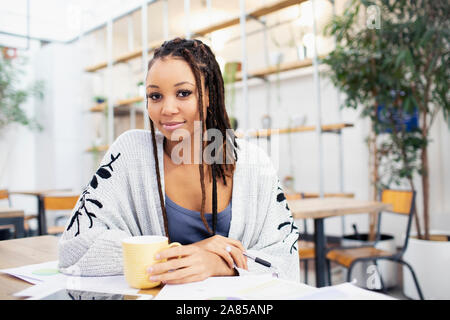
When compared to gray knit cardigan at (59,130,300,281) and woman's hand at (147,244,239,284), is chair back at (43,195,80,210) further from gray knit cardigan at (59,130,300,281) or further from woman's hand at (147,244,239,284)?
woman's hand at (147,244,239,284)

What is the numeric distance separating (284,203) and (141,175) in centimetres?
38

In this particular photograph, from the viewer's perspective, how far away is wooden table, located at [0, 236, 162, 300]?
664mm

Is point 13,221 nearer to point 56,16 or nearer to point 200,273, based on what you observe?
point 200,273

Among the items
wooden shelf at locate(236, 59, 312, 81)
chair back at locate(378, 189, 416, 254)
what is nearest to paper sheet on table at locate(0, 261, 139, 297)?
chair back at locate(378, 189, 416, 254)

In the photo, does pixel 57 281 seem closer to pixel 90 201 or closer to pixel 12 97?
pixel 90 201

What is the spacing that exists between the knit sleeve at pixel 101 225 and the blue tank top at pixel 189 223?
95 mm

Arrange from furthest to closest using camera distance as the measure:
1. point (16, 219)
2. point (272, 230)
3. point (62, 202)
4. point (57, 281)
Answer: point (62, 202) < point (16, 219) < point (272, 230) < point (57, 281)

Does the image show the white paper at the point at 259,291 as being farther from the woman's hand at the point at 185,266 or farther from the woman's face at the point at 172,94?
the woman's face at the point at 172,94

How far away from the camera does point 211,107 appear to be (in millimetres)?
992

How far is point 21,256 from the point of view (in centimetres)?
95

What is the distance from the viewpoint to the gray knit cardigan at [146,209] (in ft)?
2.68

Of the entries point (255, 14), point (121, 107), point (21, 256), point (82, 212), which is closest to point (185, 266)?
point (82, 212)

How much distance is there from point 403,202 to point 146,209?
2.04m

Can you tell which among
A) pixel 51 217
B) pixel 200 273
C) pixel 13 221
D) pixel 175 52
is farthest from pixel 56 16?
pixel 200 273
